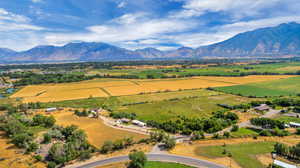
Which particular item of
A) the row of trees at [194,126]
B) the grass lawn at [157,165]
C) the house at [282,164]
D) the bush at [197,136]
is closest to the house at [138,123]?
the row of trees at [194,126]

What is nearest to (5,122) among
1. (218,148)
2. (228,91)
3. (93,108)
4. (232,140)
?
(93,108)

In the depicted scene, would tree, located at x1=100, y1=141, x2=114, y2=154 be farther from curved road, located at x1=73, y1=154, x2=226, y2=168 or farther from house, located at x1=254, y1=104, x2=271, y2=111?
house, located at x1=254, y1=104, x2=271, y2=111

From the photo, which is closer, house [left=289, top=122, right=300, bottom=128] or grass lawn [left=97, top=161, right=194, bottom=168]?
grass lawn [left=97, top=161, right=194, bottom=168]

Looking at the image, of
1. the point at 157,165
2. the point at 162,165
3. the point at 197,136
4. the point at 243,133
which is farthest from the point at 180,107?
the point at 157,165

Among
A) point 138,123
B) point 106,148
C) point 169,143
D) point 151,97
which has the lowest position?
point 106,148

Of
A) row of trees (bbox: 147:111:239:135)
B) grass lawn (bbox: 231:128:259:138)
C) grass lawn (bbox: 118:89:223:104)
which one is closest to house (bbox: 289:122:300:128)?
grass lawn (bbox: 231:128:259:138)

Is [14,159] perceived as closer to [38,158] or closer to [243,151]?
[38,158]

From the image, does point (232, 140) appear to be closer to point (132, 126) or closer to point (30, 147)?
point (132, 126)

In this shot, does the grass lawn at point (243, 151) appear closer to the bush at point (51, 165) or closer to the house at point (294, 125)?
the house at point (294, 125)
